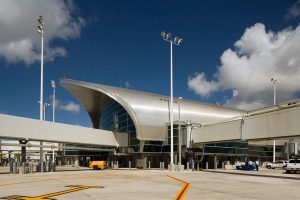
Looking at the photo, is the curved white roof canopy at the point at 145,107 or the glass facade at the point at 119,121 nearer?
the curved white roof canopy at the point at 145,107

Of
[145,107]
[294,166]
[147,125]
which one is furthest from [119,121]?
[294,166]

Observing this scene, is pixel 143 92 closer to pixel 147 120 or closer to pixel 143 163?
pixel 147 120

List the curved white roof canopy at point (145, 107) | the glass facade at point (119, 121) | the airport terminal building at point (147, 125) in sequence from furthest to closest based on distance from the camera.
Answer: the glass facade at point (119, 121), the curved white roof canopy at point (145, 107), the airport terminal building at point (147, 125)

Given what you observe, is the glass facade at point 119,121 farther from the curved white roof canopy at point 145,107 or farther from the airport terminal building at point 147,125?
the curved white roof canopy at point 145,107

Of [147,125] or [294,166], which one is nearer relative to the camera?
[294,166]

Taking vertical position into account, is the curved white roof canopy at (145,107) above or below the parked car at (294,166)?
above

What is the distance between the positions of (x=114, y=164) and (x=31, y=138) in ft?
79.3

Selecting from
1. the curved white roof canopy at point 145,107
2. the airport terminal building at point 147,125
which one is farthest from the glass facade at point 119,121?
the curved white roof canopy at point 145,107

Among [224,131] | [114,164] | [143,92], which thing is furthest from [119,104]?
[224,131]

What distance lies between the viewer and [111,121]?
221 feet

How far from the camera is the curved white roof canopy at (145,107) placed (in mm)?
59281

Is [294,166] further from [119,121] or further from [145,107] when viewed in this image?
[119,121]

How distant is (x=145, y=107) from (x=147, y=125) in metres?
3.21

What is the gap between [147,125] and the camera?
2343 inches
